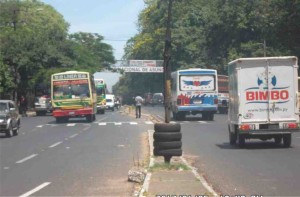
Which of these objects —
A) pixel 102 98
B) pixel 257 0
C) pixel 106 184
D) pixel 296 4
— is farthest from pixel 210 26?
pixel 106 184

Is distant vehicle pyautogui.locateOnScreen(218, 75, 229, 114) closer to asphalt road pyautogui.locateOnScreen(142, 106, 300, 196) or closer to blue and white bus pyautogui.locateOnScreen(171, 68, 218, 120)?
blue and white bus pyautogui.locateOnScreen(171, 68, 218, 120)

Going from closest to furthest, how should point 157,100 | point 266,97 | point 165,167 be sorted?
1. point 165,167
2. point 266,97
3. point 157,100

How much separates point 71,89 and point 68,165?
26505 millimetres

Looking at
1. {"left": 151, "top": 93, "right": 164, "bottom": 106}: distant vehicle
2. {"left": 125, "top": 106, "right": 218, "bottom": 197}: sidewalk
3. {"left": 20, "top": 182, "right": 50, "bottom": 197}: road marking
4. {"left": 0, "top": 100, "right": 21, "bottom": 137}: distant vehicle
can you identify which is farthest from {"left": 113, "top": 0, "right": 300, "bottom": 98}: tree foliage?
{"left": 20, "top": 182, "right": 50, "bottom": 197}: road marking

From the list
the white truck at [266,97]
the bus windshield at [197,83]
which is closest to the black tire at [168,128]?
the white truck at [266,97]

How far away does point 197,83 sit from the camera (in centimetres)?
4262

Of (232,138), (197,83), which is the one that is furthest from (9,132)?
(197,83)

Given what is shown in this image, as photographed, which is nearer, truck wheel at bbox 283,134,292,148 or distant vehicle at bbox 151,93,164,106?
truck wheel at bbox 283,134,292,148

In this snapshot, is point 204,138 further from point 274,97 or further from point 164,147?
point 164,147

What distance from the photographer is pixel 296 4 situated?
5000 cm

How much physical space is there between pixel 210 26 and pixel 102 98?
14.0 meters

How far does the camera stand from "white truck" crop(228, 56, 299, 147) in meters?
22.0

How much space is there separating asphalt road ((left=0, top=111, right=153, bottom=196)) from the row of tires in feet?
3.47

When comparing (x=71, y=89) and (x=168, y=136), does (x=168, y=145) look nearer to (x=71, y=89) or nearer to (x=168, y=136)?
(x=168, y=136)
